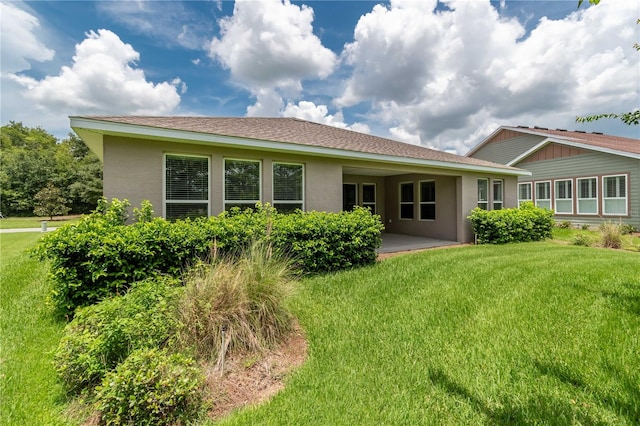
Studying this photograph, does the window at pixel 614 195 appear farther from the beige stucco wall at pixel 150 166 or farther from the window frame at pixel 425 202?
the beige stucco wall at pixel 150 166

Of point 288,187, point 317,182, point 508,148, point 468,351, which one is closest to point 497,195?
point 317,182

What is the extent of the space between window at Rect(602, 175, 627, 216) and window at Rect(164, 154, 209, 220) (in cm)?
1853

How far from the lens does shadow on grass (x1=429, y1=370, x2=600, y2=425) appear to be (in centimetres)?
216

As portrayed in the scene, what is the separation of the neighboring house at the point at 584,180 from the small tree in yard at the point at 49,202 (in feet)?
124

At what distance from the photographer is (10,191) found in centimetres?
2795

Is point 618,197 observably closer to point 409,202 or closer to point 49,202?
point 409,202

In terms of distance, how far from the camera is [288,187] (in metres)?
7.42

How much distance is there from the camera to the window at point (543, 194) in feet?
54.6

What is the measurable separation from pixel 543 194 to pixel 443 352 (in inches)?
727

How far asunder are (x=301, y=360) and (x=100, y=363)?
1924mm

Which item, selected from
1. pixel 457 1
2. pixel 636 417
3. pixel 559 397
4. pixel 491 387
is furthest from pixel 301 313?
pixel 457 1

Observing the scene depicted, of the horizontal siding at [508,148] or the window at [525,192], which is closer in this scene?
the window at [525,192]

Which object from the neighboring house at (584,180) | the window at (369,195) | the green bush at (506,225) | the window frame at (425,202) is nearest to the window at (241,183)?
the window at (369,195)

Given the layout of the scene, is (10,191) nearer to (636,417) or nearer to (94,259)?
(94,259)
